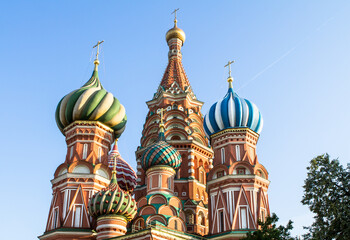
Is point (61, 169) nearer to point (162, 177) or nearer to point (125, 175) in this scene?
point (162, 177)

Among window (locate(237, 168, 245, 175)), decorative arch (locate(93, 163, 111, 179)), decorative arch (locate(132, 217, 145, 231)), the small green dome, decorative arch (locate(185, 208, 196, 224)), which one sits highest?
decorative arch (locate(93, 163, 111, 179))

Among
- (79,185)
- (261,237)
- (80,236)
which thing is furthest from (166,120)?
(261,237)

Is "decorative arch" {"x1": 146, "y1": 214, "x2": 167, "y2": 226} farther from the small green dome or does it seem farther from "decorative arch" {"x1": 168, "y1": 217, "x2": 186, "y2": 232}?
the small green dome

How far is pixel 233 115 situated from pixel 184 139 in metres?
4.20

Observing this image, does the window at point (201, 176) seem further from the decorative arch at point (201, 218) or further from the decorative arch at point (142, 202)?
the decorative arch at point (142, 202)

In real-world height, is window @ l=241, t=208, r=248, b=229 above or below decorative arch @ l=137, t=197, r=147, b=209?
below

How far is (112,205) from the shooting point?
62.4 feet

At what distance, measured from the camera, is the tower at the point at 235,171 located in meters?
20.6

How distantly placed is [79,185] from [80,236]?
95.3 inches

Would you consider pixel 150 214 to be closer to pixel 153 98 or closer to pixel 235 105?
pixel 235 105

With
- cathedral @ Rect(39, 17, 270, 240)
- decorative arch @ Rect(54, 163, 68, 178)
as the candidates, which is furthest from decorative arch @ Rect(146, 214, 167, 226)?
decorative arch @ Rect(54, 163, 68, 178)

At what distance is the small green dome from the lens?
62.5 ft

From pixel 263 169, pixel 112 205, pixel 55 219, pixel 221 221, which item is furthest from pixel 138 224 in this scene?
pixel 263 169

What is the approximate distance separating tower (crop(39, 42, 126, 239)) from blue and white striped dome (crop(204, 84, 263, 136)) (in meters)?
4.85
